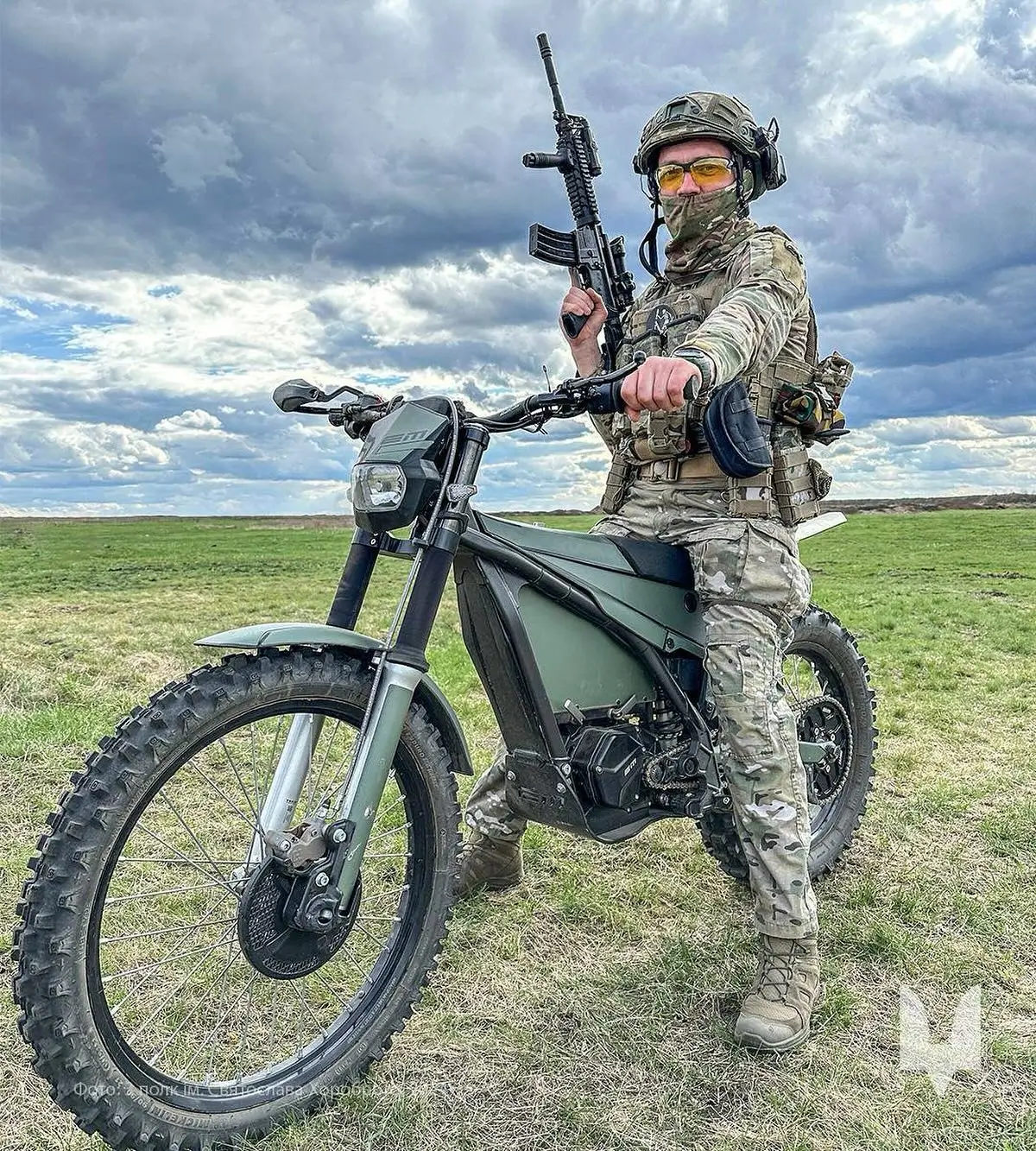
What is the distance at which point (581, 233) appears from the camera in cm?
525

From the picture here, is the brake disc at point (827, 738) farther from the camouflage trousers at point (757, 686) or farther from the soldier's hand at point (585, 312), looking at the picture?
the soldier's hand at point (585, 312)

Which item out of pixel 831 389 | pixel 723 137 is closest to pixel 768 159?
pixel 723 137

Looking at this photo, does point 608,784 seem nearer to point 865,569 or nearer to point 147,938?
point 147,938

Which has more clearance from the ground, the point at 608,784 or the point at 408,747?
the point at 408,747

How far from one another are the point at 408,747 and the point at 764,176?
2.83 meters

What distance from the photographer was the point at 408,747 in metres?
3.08

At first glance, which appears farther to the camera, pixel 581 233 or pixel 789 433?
pixel 581 233

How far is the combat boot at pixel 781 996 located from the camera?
11.1 feet

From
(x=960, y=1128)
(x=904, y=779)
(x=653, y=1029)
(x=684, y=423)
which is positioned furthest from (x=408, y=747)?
(x=904, y=779)

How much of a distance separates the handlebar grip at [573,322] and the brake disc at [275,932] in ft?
9.36

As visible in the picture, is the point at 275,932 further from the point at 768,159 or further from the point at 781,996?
the point at 768,159

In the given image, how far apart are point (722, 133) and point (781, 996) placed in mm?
3329

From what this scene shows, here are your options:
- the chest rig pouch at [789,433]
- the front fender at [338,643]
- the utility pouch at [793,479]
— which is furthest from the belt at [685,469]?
the front fender at [338,643]

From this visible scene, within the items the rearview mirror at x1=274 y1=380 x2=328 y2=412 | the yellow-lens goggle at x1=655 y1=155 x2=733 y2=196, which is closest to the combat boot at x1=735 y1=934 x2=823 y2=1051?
the rearview mirror at x1=274 y1=380 x2=328 y2=412
